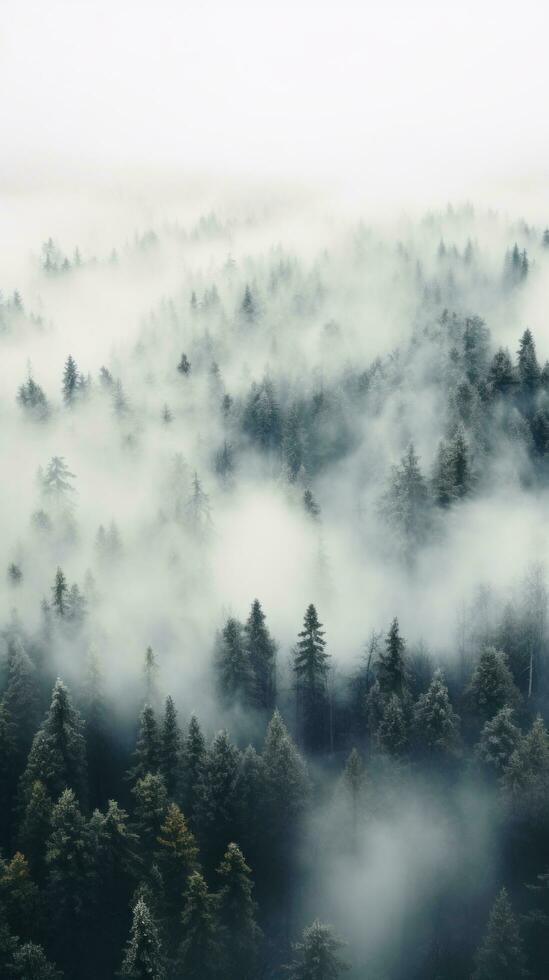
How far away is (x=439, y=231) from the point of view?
198 meters

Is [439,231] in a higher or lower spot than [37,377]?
higher

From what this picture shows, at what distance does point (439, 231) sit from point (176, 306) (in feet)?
264

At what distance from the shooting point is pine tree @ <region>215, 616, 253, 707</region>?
213ft

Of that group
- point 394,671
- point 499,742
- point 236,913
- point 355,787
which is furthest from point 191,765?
point 499,742

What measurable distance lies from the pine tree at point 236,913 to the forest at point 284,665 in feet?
0.54

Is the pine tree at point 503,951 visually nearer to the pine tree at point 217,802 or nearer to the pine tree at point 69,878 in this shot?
the pine tree at point 217,802

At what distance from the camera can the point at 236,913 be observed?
154ft

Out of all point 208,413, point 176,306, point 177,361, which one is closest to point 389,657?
point 208,413

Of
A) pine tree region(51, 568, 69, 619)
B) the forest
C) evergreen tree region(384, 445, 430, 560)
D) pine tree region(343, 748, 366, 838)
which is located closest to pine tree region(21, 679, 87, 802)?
the forest

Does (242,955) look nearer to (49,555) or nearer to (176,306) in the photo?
(49,555)

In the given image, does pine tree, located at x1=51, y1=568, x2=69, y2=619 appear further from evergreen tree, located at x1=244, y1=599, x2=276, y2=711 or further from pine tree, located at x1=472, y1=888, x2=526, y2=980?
pine tree, located at x1=472, y1=888, x2=526, y2=980

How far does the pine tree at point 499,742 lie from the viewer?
174ft

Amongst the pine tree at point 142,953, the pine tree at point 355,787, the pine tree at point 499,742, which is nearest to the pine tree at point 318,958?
the pine tree at point 142,953

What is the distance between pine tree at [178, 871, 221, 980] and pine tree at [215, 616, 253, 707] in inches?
813
